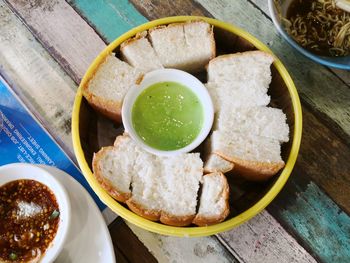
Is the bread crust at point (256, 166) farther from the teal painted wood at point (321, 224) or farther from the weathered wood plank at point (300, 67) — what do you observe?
the weathered wood plank at point (300, 67)

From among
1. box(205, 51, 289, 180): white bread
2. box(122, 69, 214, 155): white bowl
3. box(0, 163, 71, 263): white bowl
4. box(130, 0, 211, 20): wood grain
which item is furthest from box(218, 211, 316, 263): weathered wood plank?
box(130, 0, 211, 20): wood grain

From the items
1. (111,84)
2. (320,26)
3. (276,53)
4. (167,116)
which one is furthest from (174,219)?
(320,26)

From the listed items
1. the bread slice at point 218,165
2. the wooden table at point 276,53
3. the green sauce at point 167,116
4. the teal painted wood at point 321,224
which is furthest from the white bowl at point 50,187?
the teal painted wood at point 321,224

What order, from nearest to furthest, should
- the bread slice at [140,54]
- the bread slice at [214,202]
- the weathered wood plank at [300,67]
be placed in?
the bread slice at [214,202], the bread slice at [140,54], the weathered wood plank at [300,67]

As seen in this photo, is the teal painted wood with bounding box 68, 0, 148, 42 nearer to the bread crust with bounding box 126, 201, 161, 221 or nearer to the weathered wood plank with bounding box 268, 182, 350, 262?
the bread crust with bounding box 126, 201, 161, 221

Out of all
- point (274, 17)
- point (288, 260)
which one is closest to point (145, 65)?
point (274, 17)
